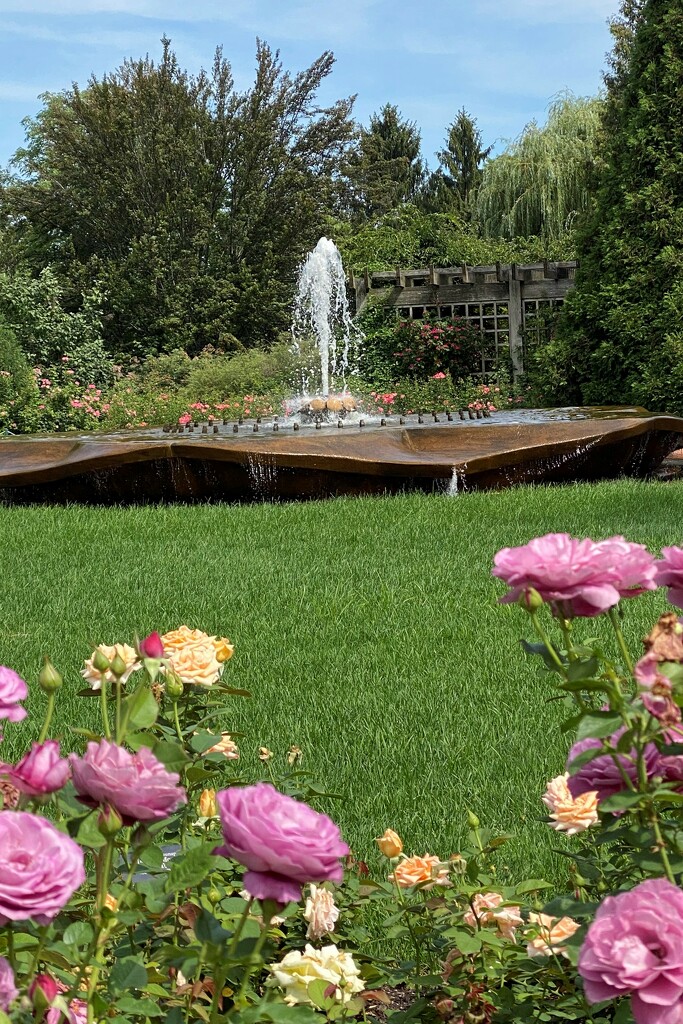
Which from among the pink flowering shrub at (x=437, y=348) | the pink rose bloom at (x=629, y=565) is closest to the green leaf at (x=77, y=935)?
the pink rose bloom at (x=629, y=565)

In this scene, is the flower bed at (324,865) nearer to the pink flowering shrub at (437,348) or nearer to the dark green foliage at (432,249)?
the pink flowering shrub at (437,348)

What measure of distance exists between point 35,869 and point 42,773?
0.13 meters

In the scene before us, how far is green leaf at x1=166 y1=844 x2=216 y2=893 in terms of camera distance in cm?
108

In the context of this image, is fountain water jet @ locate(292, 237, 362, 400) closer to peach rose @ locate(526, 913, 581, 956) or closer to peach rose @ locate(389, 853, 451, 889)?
peach rose @ locate(389, 853, 451, 889)

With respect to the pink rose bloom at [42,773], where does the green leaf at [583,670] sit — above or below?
above

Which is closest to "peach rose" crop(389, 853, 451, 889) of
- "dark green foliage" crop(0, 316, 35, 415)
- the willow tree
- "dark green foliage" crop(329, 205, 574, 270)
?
"dark green foliage" crop(0, 316, 35, 415)

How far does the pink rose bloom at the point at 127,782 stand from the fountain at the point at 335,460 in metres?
6.87

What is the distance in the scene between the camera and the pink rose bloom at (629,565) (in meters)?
1.09

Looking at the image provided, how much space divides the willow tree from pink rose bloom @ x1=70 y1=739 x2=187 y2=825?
2352 cm

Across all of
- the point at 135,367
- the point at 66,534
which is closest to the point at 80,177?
the point at 135,367

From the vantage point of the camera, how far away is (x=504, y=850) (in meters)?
2.59

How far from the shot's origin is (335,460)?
7840mm

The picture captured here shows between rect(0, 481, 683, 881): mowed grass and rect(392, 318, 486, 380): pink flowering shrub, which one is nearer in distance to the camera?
rect(0, 481, 683, 881): mowed grass

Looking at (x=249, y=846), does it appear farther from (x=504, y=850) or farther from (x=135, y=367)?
(x=135, y=367)
